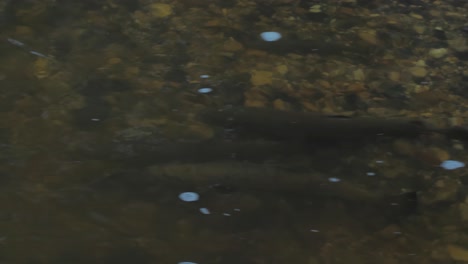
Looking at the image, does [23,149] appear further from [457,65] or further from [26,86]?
[457,65]

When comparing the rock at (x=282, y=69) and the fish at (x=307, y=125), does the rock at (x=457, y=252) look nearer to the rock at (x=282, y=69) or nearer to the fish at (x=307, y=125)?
the fish at (x=307, y=125)

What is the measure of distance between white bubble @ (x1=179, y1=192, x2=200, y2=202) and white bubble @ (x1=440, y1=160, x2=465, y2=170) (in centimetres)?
133

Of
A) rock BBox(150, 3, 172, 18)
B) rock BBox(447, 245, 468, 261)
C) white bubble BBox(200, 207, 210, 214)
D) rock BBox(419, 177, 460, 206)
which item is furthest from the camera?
rock BBox(150, 3, 172, 18)

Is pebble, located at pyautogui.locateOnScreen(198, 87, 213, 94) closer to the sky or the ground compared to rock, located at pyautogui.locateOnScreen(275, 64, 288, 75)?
closer to the ground

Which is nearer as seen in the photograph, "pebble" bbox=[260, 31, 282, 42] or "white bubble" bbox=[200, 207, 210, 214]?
"white bubble" bbox=[200, 207, 210, 214]

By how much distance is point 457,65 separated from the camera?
4020 millimetres

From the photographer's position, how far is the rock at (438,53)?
410 centimetres

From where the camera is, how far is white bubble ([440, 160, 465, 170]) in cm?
325

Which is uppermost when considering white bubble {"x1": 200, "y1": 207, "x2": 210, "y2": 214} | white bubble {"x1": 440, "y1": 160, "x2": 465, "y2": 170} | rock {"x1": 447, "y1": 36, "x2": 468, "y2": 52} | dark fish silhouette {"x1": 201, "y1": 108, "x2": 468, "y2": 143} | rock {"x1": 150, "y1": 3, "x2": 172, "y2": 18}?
rock {"x1": 150, "y1": 3, "x2": 172, "y2": 18}

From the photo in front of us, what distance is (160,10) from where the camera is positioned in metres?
4.40

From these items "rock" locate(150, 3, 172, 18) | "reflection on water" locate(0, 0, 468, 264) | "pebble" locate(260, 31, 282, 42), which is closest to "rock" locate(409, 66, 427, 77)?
"reflection on water" locate(0, 0, 468, 264)

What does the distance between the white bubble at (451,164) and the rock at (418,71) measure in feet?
2.72

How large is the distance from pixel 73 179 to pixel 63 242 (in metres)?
0.40

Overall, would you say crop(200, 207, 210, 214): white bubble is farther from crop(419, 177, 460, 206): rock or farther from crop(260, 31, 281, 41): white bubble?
crop(260, 31, 281, 41): white bubble
